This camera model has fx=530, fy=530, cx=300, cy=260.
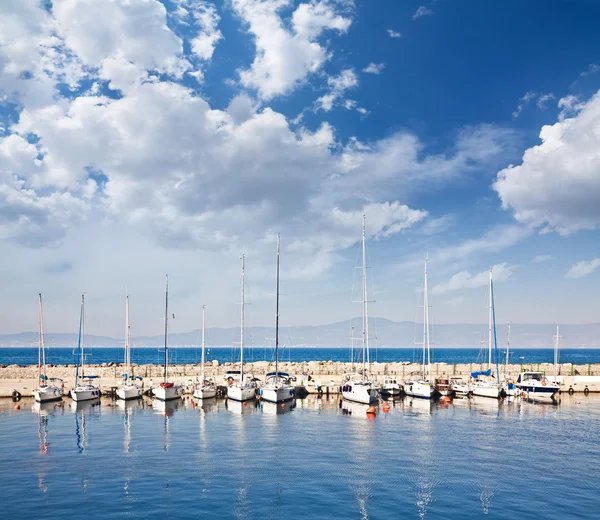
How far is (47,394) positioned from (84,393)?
4471 mm

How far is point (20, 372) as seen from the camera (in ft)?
331

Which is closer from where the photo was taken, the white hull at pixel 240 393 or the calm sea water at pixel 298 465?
the calm sea water at pixel 298 465

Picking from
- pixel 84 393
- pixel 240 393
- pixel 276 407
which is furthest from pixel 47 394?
pixel 276 407

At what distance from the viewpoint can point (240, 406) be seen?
218ft

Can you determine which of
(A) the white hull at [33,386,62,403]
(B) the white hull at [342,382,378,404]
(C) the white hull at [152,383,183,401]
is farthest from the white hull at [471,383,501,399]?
(A) the white hull at [33,386,62,403]

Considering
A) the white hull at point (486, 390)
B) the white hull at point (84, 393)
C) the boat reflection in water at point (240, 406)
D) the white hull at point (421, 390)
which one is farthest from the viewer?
the white hull at point (486, 390)

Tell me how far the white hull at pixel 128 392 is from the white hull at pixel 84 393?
3.05 metres

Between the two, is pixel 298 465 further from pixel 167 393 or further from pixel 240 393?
pixel 167 393

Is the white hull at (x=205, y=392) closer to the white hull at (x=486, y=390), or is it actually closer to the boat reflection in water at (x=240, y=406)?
the boat reflection in water at (x=240, y=406)

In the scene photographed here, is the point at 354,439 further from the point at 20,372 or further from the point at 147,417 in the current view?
the point at 20,372

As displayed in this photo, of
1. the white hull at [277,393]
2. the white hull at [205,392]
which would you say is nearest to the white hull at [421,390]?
the white hull at [277,393]

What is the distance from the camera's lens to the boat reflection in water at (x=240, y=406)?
62.2 metres

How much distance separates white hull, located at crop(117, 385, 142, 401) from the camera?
7156 cm

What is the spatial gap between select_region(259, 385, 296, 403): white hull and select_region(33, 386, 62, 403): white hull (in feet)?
89.9
